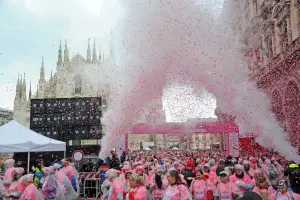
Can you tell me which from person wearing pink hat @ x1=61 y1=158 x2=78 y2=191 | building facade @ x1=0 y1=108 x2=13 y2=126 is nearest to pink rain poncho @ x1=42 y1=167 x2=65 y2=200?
person wearing pink hat @ x1=61 y1=158 x2=78 y2=191

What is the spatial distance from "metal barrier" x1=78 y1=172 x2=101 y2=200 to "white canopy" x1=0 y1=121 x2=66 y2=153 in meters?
2.73

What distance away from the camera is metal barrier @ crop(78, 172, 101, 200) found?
12.0 meters

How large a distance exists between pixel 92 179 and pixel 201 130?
30.4 feet

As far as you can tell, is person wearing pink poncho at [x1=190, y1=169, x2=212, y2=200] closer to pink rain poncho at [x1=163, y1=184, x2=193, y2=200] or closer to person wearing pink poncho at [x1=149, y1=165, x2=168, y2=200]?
person wearing pink poncho at [x1=149, y1=165, x2=168, y2=200]

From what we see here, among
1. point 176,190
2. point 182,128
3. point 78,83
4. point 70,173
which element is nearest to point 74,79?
point 78,83

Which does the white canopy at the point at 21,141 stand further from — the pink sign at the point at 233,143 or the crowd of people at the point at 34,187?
the pink sign at the point at 233,143

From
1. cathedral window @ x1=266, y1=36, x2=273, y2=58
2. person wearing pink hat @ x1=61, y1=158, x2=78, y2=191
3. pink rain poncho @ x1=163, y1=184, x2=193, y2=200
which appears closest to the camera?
pink rain poncho @ x1=163, y1=184, x2=193, y2=200

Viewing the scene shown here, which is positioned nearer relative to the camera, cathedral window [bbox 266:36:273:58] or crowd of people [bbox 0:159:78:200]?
crowd of people [bbox 0:159:78:200]

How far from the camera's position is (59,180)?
25.4 feet

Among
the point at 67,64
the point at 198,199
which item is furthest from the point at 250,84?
the point at 67,64

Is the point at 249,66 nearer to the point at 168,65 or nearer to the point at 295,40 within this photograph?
the point at 295,40

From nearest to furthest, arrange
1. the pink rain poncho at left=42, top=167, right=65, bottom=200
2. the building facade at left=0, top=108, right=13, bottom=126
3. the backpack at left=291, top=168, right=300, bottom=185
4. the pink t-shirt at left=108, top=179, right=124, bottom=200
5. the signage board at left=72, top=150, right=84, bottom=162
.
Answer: the pink t-shirt at left=108, top=179, right=124, bottom=200 → the pink rain poncho at left=42, top=167, right=65, bottom=200 → the backpack at left=291, top=168, right=300, bottom=185 → the signage board at left=72, top=150, right=84, bottom=162 → the building facade at left=0, top=108, right=13, bottom=126

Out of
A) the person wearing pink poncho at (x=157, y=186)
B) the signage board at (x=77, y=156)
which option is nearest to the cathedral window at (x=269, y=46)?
the signage board at (x=77, y=156)

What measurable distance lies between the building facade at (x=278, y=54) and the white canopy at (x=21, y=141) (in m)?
12.8
